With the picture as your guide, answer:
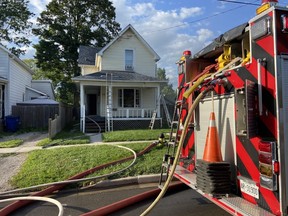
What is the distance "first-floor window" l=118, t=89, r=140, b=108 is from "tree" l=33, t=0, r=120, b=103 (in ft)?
51.9

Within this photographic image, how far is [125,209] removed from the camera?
451cm

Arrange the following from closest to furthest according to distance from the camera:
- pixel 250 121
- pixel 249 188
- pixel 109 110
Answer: pixel 250 121, pixel 249 188, pixel 109 110

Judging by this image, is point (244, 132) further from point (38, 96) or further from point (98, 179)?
point (38, 96)

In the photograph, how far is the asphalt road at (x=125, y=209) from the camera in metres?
4.32

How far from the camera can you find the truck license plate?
9.43ft

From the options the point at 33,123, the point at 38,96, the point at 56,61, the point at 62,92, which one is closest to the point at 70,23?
the point at 56,61

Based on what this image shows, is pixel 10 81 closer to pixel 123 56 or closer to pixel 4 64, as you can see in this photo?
pixel 4 64

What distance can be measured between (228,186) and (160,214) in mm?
1496

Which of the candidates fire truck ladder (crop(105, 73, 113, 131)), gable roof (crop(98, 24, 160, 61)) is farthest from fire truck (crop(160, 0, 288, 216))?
gable roof (crop(98, 24, 160, 61))

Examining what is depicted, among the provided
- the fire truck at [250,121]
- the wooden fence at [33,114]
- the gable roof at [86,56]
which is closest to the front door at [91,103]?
the gable roof at [86,56]

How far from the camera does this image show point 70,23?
35906mm

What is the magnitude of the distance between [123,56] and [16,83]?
29.6ft

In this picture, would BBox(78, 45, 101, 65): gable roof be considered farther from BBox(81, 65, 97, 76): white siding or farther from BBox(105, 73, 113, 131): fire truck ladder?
BBox(105, 73, 113, 131): fire truck ladder

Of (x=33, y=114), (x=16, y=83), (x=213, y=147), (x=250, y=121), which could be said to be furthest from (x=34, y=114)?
(x=250, y=121)
